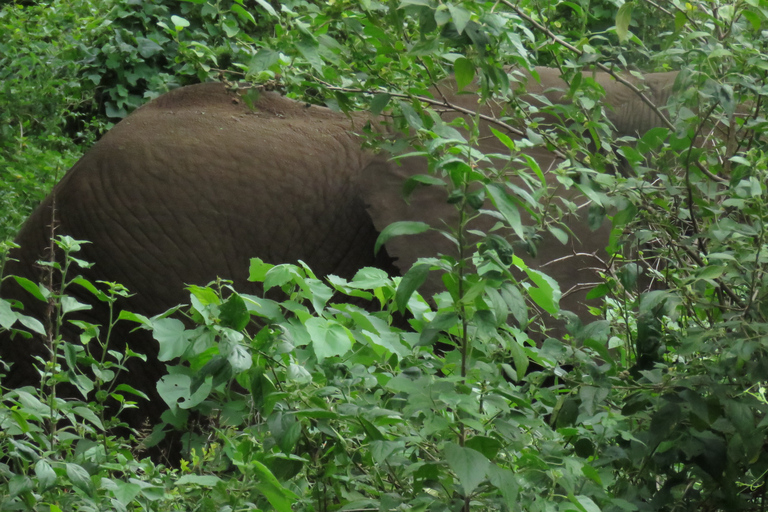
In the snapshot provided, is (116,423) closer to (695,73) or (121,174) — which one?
(695,73)

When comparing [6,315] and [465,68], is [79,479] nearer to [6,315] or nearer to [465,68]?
[6,315]

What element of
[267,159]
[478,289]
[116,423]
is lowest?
[267,159]

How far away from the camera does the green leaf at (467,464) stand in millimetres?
1364

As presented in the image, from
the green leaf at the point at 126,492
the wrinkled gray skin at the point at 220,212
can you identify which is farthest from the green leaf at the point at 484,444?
the wrinkled gray skin at the point at 220,212

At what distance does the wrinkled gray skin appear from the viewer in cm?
362

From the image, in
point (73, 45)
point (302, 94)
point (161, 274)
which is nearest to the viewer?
point (302, 94)

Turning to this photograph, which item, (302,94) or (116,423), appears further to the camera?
(302,94)

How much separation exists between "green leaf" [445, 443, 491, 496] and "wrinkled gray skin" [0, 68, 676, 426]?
2142mm

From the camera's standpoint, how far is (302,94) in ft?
7.50

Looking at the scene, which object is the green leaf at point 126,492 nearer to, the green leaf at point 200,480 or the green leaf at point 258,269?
the green leaf at point 200,480

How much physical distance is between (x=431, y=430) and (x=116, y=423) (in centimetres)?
81

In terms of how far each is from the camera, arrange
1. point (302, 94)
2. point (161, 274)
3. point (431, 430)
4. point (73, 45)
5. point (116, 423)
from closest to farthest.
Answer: point (431, 430) < point (116, 423) < point (302, 94) < point (161, 274) < point (73, 45)

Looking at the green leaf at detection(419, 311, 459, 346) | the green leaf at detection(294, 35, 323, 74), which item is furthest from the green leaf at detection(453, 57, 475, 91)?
the green leaf at detection(419, 311, 459, 346)

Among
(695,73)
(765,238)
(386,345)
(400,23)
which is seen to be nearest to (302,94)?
(400,23)
